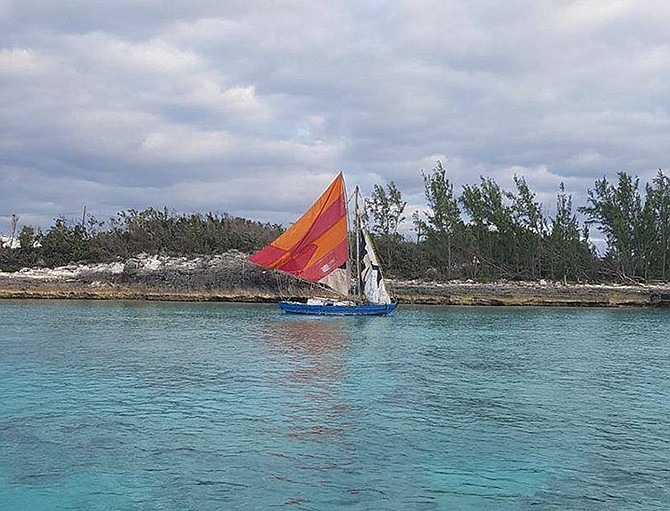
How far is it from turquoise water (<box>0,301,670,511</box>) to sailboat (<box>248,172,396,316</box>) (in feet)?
42.7

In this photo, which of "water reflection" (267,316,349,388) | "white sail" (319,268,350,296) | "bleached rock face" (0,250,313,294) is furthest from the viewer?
"bleached rock face" (0,250,313,294)

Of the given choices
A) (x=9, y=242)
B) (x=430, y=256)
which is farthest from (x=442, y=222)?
(x=9, y=242)

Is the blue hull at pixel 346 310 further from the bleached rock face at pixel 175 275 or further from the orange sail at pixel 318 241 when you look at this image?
the bleached rock face at pixel 175 275

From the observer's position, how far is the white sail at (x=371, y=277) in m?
43.9

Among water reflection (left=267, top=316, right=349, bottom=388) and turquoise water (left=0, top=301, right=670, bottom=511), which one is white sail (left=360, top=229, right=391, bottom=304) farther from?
turquoise water (left=0, top=301, right=670, bottom=511)

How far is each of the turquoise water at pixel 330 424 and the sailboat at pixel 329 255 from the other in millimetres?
13004

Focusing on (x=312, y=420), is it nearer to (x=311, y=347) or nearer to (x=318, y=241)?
(x=311, y=347)

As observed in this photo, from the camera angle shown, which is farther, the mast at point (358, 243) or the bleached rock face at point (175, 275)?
the bleached rock face at point (175, 275)

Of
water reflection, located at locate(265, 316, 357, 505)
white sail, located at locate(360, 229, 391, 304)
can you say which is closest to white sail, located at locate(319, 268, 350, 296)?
white sail, located at locate(360, 229, 391, 304)

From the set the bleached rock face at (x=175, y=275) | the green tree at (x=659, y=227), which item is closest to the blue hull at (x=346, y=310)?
the bleached rock face at (x=175, y=275)

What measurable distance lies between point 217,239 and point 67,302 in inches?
722

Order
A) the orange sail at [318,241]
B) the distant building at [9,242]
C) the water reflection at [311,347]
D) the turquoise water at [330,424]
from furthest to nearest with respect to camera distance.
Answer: the distant building at [9,242] → the orange sail at [318,241] → the water reflection at [311,347] → the turquoise water at [330,424]

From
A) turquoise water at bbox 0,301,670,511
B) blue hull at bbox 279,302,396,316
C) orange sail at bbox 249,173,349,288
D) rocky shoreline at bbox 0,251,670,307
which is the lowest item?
turquoise water at bbox 0,301,670,511

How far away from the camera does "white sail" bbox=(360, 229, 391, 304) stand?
43.9m
